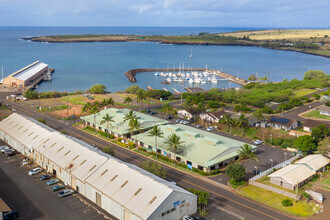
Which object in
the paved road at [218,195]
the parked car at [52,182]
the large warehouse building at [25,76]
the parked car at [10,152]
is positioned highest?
the large warehouse building at [25,76]

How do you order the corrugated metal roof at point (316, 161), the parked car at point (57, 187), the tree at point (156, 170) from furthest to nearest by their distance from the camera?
the corrugated metal roof at point (316, 161), the tree at point (156, 170), the parked car at point (57, 187)

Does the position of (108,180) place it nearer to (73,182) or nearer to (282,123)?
(73,182)

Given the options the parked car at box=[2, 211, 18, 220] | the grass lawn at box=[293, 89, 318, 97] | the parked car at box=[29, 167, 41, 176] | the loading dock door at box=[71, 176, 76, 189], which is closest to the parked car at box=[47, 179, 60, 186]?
the loading dock door at box=[71, 176, 76, 189]

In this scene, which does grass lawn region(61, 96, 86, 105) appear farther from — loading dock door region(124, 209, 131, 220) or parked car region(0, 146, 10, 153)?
loading dock door region(124, 209, 131, 220)

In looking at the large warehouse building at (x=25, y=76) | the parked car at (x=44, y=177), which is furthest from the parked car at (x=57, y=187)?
the large warehouse building at (x=25, y=76)

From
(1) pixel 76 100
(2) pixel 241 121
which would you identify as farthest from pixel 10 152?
(1) pixel 76 100

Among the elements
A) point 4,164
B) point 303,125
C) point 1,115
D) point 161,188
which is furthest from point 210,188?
point 1,115

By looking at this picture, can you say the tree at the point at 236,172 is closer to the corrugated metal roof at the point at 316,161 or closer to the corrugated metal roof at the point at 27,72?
the corrugated metal roof at the point at 316,161
